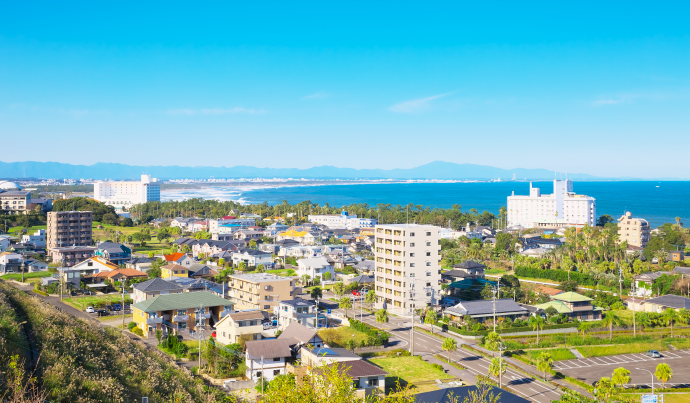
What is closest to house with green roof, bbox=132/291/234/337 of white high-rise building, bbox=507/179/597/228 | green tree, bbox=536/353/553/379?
green tree, bbox=536/353/553/379

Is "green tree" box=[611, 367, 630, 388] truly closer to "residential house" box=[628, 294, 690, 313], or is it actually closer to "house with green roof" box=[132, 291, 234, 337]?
"residential house" box=[628, 294, 690, 313]

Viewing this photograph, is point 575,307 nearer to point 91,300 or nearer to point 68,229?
point 91,300

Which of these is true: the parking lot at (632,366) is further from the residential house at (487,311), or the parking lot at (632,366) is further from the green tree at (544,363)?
the residential house at (487,311)

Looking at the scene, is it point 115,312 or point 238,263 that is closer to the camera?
point 115,312

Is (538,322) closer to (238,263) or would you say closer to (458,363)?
(458,363)

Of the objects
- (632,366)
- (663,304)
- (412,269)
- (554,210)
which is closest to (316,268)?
(412,269)

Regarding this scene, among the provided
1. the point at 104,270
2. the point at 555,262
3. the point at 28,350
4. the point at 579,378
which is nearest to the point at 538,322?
the point at 579,378
